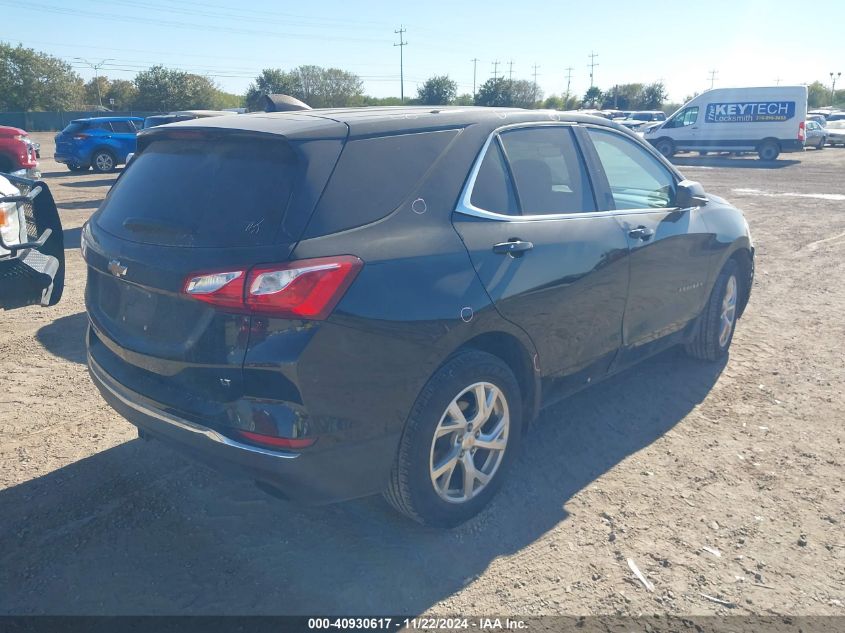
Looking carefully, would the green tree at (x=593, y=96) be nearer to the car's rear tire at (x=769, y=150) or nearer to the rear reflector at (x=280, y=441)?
the car's rear tire at (x=769, y=150)

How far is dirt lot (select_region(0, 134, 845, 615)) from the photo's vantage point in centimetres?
279

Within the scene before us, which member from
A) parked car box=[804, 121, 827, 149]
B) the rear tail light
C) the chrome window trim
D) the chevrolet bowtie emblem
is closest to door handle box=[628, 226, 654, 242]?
the chrome window trim

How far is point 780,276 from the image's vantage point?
812 centimetres

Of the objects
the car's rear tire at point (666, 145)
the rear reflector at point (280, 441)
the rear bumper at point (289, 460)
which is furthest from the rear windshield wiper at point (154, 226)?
the car's rear tire at point (666, 145)

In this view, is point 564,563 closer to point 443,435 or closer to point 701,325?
point 443,435

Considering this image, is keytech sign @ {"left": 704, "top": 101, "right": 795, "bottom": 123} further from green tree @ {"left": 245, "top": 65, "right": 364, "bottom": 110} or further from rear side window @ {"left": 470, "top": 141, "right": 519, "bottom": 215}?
green tree @ {"left": 245, "top": 65, "right": 364, "bottom": 110}

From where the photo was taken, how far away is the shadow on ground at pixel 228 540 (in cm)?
276

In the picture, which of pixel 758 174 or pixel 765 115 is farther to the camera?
pixel 765 115

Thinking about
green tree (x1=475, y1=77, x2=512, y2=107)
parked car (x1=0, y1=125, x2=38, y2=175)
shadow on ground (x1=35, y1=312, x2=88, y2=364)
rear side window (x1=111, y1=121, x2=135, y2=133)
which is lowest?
shadow on ground (x1=35, y1=312, x2=88, y2=364)

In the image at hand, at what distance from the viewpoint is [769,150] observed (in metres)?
26.8

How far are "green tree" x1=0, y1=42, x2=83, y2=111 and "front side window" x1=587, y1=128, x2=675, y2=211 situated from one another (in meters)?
72.9

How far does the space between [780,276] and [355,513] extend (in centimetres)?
673

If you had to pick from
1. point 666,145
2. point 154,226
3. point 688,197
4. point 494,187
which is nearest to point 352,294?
point 154,226

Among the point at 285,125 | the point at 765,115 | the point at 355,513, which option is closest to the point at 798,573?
the point at 355,513
